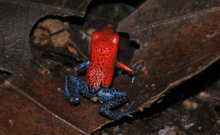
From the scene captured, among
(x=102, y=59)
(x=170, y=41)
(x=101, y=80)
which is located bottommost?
(x=101, y=80)

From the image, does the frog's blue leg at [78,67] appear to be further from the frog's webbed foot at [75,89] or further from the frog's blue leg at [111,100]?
the frog's blue leg at [111,100]

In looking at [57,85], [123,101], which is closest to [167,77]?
[123,101]

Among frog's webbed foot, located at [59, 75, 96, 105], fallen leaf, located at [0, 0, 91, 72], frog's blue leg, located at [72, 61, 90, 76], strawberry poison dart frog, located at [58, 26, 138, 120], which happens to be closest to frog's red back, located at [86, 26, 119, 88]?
strawberry poison dart frog, located at [58, 26, 138, 120]

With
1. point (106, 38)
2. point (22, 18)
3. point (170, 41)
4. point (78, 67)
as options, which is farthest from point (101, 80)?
point (22, 18)

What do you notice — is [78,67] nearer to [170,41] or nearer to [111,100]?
[111,100]

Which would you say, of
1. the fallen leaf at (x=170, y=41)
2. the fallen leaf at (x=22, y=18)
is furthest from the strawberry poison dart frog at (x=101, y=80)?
the fallen leaf at (x=22, y=18)

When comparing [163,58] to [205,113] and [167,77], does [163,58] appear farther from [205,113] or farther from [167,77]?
[205,113]
